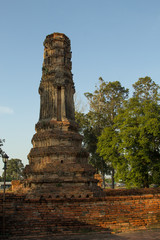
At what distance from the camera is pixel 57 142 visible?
38.8 ft

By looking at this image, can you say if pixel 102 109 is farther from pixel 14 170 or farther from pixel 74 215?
pixel 14 170

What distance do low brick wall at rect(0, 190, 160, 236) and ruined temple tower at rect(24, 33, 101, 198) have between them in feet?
5.56

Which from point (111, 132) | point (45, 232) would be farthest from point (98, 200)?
point (111, 132)

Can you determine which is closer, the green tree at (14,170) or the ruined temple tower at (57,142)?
the ruined temple tower at (57,142)

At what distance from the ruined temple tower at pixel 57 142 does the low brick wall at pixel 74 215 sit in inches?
66.7

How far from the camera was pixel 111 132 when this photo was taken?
21141 mm

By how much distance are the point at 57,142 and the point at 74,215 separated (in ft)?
14.9

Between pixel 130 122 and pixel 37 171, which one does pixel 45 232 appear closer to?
pixel 37 171

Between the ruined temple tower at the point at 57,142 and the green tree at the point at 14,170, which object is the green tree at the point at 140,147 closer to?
the ruined temple tower at the point at 57,142

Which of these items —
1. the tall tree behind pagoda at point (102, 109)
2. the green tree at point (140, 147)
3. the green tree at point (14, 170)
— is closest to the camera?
the green tree at point (140, 147)

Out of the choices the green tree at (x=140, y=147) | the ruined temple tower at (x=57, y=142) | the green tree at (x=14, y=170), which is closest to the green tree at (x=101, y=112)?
the green tree at (x=140, y=147)

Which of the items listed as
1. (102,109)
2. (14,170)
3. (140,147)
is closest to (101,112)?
(102,109)

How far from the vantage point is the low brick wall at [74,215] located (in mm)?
7664

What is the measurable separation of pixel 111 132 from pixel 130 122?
287 cm
